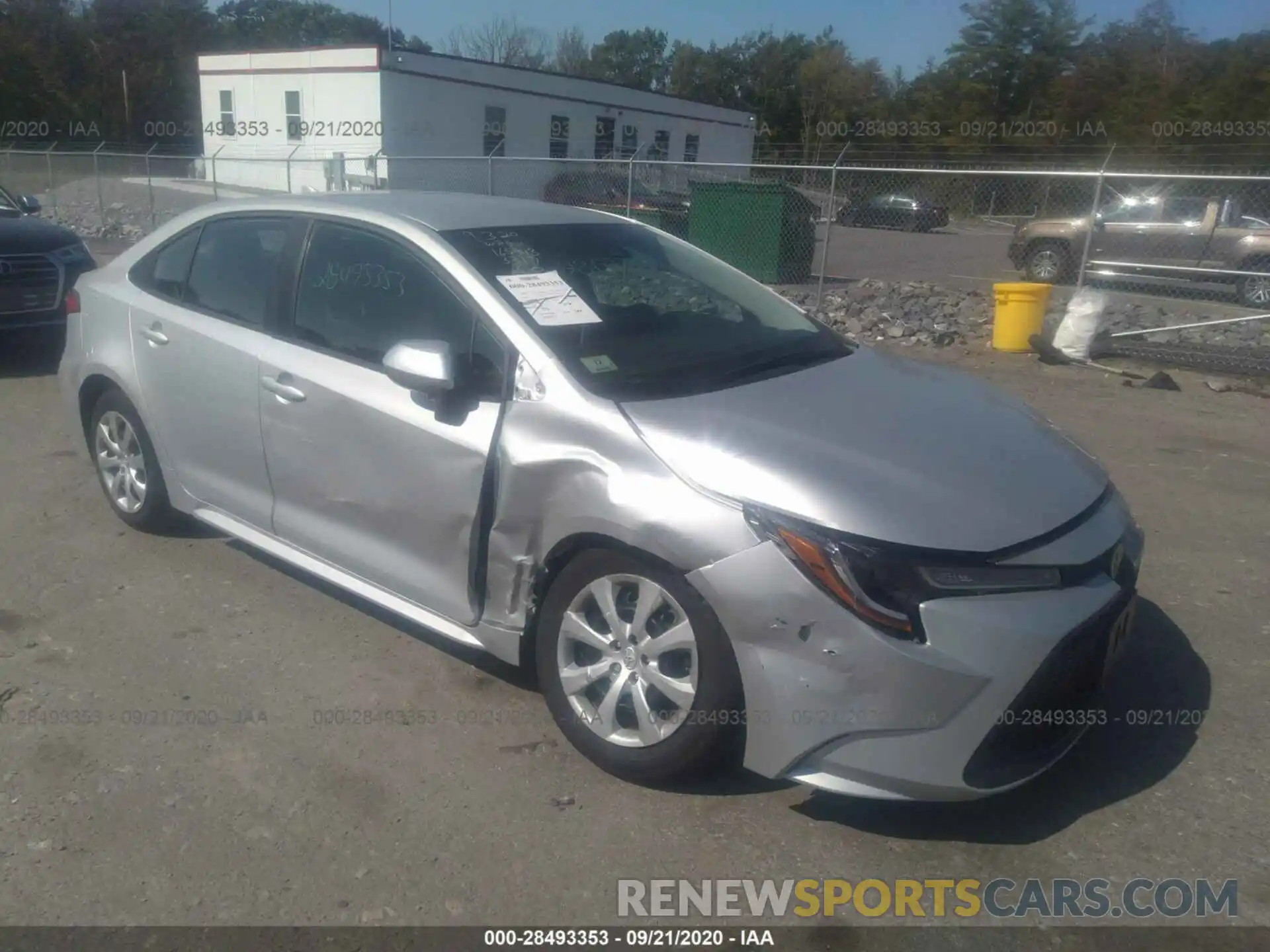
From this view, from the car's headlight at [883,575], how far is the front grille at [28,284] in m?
8.15

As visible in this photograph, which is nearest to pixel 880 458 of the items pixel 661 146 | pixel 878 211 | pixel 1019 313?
pixel 1019 313

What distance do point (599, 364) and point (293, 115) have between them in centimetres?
3333

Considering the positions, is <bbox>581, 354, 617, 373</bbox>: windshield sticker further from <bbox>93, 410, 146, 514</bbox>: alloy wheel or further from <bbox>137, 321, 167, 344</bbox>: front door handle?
<bbox>93, 410, 146, 514</bbox>: alloy wheel

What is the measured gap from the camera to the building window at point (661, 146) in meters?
43.1

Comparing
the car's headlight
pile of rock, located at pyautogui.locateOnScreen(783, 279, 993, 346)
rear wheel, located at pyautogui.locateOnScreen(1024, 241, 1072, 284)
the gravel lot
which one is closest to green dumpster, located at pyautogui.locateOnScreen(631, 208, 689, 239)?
pile of rock, located at pyautogui.locateOnScreen(783, 279, 993, 346)

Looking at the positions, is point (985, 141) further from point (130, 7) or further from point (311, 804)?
point (311, 804)

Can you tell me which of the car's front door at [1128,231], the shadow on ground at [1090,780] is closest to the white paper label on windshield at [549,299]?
the shadow on ground at [1090,780]

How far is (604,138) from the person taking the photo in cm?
4028

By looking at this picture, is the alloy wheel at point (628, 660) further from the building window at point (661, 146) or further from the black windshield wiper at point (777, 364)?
the building window at point (661, 146)

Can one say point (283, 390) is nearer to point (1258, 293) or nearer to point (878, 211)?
point (1258, 293)

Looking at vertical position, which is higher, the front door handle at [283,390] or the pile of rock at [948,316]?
the front door handle at [283,390]

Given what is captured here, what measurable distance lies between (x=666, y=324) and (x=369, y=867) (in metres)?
2.09

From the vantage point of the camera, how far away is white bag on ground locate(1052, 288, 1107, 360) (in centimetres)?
1005

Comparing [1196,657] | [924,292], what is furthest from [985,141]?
[1196,657]
